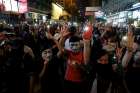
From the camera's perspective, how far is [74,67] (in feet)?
24.4

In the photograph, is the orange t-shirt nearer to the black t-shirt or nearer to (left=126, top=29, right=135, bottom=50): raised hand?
the black t-shirt

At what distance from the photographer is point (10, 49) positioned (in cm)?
725

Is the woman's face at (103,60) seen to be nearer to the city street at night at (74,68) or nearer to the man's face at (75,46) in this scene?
the city street at night at (74,68)

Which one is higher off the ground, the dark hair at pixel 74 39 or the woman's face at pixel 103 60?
the dark hair at pixel 74 39

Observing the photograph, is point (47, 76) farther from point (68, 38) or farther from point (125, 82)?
point (125, 82)

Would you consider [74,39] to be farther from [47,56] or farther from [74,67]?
[47,56]

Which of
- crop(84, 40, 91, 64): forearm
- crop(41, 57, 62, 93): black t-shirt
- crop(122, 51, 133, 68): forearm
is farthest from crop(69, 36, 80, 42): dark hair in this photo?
crop(122, 51, 133, 68): forearm

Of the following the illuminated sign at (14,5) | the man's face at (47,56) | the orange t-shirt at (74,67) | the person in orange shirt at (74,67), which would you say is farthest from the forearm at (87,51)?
the illuminated sign at (14,5)

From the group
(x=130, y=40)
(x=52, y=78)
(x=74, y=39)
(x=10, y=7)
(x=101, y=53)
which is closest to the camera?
(x=130, y=40)

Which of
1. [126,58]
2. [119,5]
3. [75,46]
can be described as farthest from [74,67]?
[119,5]

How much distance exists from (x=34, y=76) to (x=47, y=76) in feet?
1.10

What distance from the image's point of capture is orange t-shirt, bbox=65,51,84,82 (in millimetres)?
7402

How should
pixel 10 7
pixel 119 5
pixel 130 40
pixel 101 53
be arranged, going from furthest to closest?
pixel 119 5, pixel 10 7, pixel 101 53, pixel 130 40

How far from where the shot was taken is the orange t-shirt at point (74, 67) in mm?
7402
